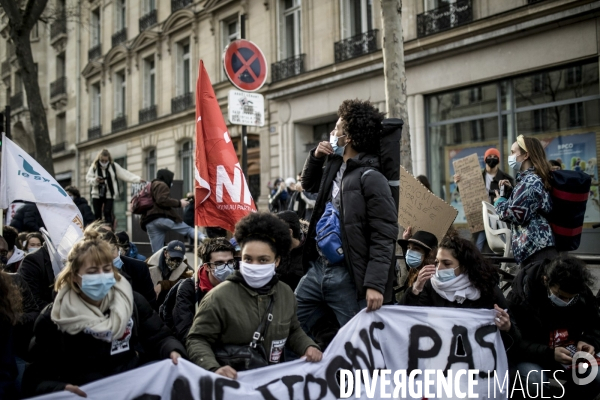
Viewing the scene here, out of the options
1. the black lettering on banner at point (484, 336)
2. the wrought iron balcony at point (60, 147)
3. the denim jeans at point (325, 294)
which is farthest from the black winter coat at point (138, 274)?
the wrought iron balcony at point (60, 147)

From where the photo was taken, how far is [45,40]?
33.6 m

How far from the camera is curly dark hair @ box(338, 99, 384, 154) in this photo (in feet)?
12.1

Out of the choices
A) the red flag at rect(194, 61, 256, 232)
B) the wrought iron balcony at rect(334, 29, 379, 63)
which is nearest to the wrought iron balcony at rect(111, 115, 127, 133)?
the wrought iron balcony at rect(334, 29, 379, 63)

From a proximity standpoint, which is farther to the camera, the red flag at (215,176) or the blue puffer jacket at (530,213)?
the red flag at (215,176)

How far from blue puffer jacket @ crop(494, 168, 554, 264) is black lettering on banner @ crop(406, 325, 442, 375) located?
1.38 meters

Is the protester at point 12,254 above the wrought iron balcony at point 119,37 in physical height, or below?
below

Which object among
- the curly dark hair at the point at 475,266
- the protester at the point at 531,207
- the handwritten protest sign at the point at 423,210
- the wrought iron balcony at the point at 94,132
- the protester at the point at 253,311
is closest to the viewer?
the protester at the point at 253,311

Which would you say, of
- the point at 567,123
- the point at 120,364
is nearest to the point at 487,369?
the point at 120,364

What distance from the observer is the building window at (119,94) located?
27000 millimetres

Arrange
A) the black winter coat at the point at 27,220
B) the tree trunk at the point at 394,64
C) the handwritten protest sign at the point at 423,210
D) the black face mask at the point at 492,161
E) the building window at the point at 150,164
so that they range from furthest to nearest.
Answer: the building window at the point at 150,164 < the black winter coat at the point at 27,220 < the black face mask at the point at 492,161 < the tree trunk at the point at 394,64 < the handwritten protest sign at the point at 423,210

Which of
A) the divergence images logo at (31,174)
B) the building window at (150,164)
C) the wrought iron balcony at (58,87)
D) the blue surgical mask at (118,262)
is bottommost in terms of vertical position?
the blue surgical mask at (118,262)

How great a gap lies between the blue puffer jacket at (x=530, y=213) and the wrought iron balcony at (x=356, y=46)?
405 inches

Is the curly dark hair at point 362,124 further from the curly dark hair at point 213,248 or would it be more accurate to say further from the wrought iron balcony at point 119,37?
the wrought iron balcony at point 119,37

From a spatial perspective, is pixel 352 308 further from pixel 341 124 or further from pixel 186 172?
pixel 186 172
